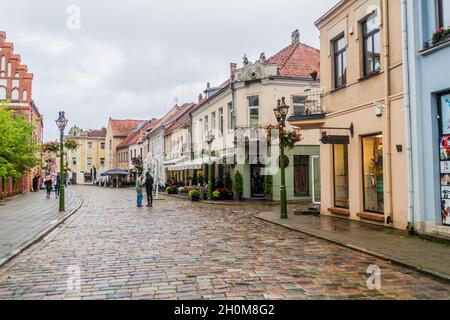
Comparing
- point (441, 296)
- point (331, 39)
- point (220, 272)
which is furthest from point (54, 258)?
point (331, 39)

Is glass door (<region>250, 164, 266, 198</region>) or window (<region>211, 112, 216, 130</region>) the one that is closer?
glass door (<region>250, 164, 266, 198</region>)

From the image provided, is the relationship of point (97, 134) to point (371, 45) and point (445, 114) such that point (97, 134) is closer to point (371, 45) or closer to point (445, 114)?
point (371, 45)

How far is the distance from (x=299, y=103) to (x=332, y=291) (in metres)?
21.0

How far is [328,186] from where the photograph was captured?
1570 cm

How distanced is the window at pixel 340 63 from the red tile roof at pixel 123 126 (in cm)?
6708

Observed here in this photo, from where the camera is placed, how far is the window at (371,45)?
41.4ft

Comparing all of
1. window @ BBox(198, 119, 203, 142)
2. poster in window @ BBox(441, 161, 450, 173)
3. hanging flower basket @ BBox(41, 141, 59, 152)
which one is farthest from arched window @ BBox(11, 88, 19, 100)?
poster in window @ BBox(441, 161, 450, 173)

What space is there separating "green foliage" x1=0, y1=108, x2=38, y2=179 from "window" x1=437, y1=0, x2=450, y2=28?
77.6ft

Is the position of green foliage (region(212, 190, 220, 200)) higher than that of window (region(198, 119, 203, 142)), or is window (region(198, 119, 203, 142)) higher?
window (region(198, 119, 203, 142))

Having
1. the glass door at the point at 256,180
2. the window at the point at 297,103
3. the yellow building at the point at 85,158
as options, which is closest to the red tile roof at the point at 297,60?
the window at the point at 297,103

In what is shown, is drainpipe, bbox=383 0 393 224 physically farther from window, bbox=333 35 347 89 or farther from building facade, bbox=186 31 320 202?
building facade, bbox=186 31 320 202

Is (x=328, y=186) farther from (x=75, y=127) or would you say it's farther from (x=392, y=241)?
(x=75, y=127)

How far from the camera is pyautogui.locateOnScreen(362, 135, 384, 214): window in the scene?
1264cm

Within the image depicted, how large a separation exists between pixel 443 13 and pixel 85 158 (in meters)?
88.4
